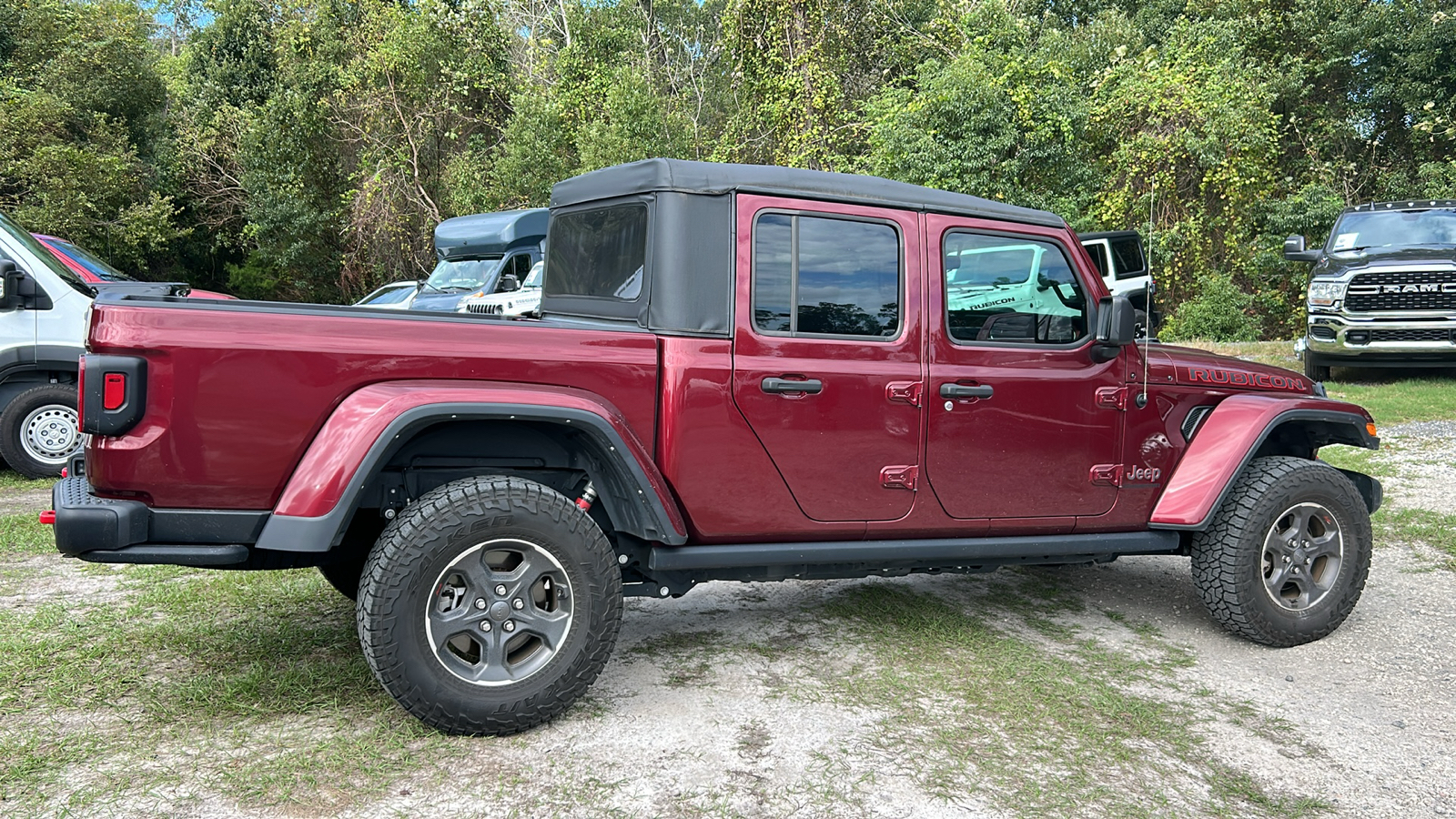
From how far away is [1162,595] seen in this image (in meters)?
5.50

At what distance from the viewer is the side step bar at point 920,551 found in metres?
3.82

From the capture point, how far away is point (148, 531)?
3.22m

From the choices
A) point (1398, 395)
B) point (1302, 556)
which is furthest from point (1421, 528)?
point (1398, 395)

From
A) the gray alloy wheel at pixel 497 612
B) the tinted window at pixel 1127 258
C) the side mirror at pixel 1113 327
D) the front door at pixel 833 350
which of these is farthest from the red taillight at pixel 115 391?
the tinted window at pixel 1127 258

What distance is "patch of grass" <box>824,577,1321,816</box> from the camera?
3.27m

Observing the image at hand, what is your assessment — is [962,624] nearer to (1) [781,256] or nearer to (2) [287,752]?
(1) [781,256]

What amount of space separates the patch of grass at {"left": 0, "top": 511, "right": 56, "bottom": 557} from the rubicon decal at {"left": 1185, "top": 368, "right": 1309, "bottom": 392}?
229 inches

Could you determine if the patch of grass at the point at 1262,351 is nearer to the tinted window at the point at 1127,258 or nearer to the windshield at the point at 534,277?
the tinted window at the point at 1127,258

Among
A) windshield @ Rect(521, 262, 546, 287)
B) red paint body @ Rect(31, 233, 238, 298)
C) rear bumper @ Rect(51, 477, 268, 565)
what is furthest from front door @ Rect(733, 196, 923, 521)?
windshield @ Rect(521, 262, 546, 287)

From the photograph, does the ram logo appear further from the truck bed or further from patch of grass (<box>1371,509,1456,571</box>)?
the truck bed

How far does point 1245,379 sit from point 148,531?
4462mm

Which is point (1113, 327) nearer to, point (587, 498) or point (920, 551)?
point (920, 551)

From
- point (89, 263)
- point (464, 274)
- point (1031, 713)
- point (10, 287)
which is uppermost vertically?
point (464, 274)

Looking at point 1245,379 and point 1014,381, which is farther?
point 1245,379
